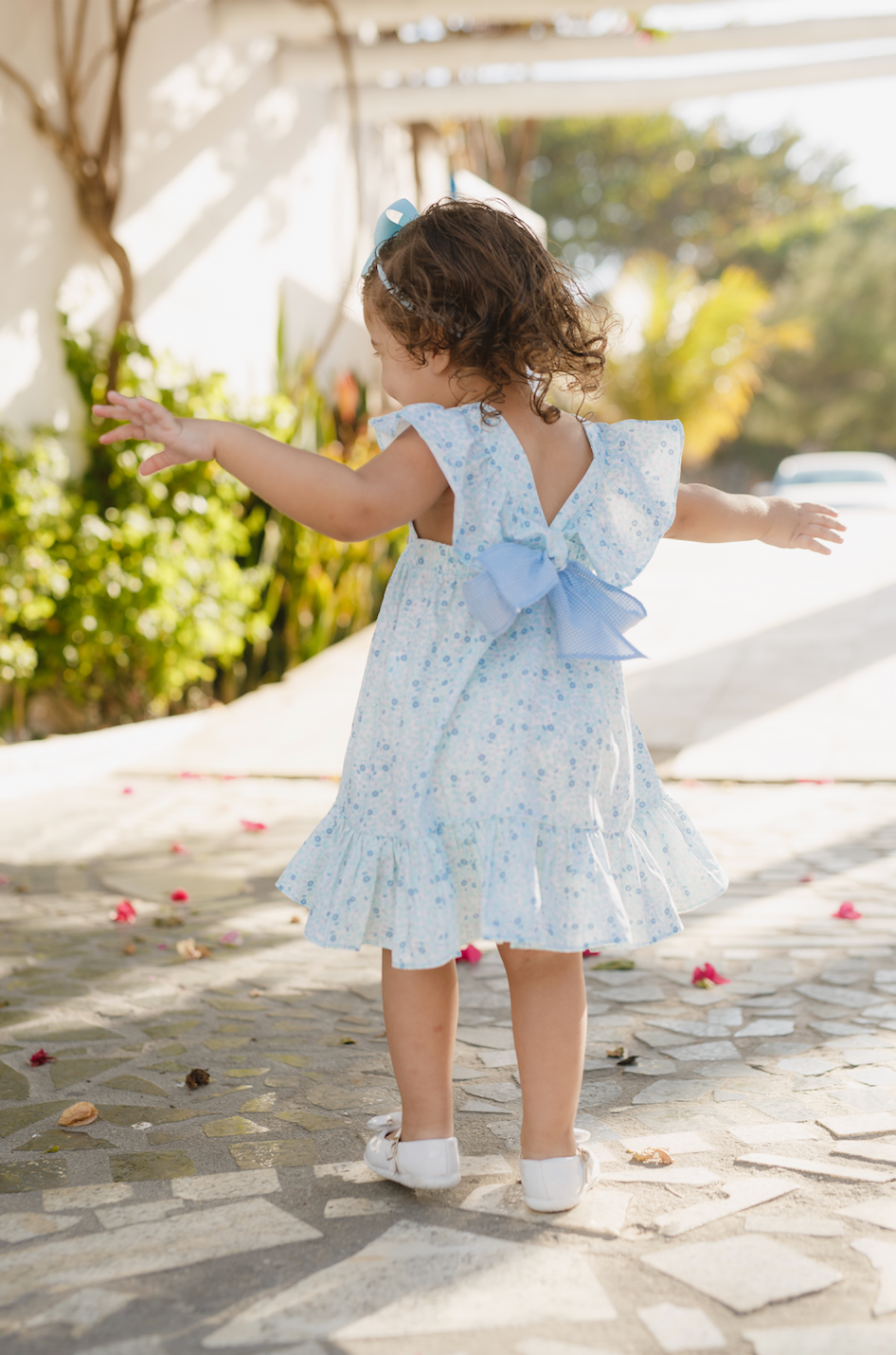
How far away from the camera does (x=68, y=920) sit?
3.42 meters

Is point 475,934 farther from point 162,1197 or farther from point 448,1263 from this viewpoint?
point 162,1197

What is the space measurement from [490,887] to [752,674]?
195 inches

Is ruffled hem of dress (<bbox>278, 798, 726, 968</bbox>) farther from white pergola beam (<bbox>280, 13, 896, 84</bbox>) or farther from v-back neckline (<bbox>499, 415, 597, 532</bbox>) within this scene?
white pergola beam (<bbox>280, 13, 896, 84</bbox>)

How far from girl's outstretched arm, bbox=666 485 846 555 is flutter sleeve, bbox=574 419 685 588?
0.06m

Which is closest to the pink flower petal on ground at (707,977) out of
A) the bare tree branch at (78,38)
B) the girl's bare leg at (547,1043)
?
the girl's bare leg at (547,1043)

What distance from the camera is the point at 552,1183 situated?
1.80 meters

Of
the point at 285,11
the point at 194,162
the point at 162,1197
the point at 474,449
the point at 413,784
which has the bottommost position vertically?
the point at 162,1197

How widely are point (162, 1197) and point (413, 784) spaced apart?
0.72 m

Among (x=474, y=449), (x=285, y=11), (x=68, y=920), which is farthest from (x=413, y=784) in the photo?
(x=285, y=11)

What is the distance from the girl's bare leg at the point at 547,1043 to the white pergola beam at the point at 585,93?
7423 millimetres

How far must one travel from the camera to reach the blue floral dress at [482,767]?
5.88 ft

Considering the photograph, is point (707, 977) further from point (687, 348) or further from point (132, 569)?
point (687, 348)

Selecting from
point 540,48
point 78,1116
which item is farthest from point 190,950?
point 540,48

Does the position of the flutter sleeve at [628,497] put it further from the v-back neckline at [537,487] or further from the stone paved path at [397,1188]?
the stone paved path at [397,1188]
